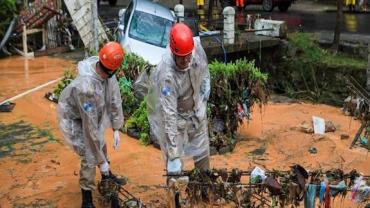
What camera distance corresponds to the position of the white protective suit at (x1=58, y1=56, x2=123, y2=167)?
5355mm

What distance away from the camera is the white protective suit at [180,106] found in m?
5.16

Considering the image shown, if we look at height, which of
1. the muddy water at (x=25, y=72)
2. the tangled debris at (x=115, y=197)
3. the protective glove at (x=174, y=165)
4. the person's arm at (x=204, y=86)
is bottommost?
the muddy water at (x=25, y=72)

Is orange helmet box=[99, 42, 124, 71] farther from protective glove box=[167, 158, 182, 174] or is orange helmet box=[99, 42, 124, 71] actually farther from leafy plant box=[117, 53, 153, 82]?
leafy plant box=[117, 53, 153, 82]

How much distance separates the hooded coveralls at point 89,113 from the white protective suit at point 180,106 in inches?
18.0

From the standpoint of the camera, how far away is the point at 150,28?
1177 centimetres

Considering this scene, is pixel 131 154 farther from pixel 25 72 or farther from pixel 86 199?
pixel 25 72

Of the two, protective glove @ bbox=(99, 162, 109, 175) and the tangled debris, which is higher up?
protective glove @ bbox=(99, 162, 109, 175)

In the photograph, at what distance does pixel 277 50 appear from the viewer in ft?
46.7

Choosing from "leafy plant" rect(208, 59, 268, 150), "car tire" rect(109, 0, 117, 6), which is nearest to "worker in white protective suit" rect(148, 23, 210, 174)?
"leafy plant" rect(208, 59, 268, 150)

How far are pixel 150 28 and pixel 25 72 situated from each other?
3.54 m

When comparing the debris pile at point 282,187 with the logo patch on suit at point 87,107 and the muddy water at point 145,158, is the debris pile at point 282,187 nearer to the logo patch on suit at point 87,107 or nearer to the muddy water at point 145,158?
the logo patch on suit at point 87,107

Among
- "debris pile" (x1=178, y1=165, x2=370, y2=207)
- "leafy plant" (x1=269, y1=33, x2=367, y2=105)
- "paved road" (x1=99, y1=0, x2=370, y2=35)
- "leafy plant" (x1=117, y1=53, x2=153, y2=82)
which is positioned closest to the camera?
"debris pile" (x1=178, y1=165, x2=370, y2=207)

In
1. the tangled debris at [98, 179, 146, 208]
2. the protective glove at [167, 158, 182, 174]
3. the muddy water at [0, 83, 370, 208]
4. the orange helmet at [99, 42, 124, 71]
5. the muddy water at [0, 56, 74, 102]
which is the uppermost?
the orange helmet at [99, 42, 124, 71]

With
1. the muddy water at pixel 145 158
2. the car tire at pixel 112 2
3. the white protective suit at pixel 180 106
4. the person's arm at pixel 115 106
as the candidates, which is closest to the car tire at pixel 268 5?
the car tire at pixel 112 2
